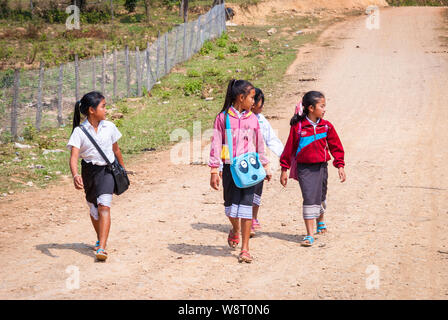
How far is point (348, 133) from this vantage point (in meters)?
12.9

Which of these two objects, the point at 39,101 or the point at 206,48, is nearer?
the point at 39,101

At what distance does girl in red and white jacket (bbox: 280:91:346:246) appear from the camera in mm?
6445

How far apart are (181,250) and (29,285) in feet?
5.25

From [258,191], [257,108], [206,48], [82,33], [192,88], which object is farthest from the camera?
[82,33]

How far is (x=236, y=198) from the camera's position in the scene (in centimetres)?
602

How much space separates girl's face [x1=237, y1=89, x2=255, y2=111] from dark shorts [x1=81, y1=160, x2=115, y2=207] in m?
1.41

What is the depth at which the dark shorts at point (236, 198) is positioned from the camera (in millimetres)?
5980

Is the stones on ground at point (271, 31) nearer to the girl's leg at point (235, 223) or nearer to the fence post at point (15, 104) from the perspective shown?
the fence post at point (15, 104)

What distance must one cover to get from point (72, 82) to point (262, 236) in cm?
898

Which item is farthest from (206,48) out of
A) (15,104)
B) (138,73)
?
(15,104)

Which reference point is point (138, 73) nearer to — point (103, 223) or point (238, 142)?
point (103, 223)

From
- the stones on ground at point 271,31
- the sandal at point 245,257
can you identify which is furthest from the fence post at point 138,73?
the sandal at point 245,257

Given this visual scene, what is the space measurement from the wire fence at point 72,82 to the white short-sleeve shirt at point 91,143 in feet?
22.1

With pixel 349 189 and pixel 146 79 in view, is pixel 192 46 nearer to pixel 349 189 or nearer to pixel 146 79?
pixel 146 79
